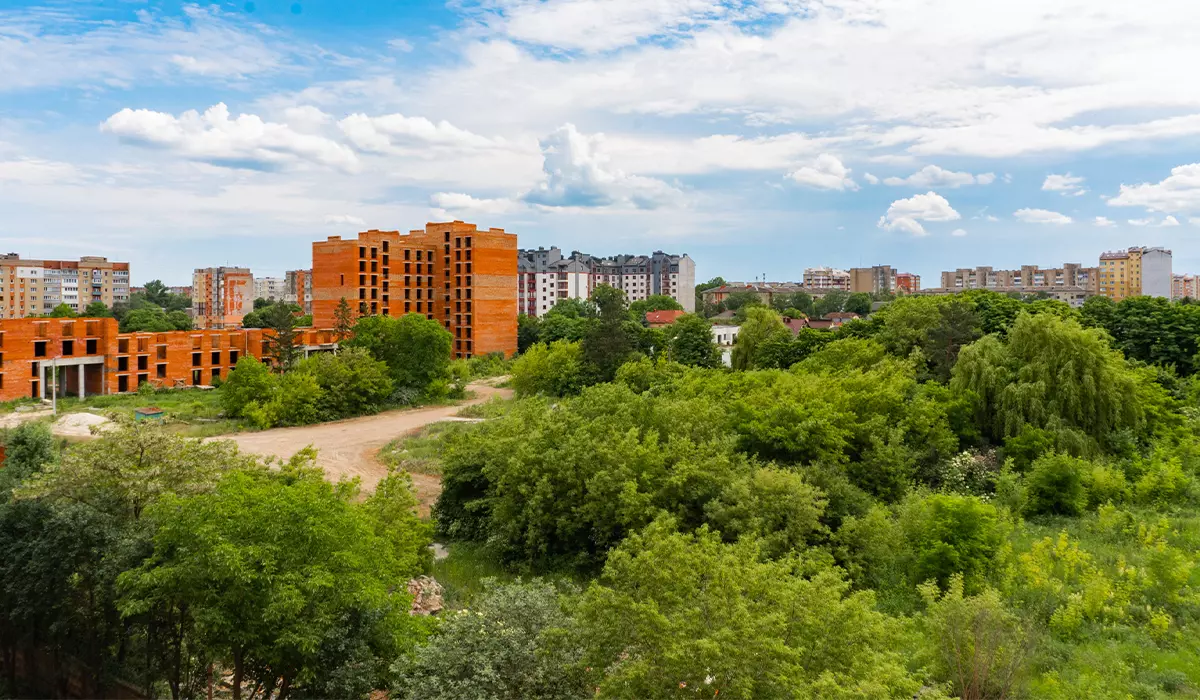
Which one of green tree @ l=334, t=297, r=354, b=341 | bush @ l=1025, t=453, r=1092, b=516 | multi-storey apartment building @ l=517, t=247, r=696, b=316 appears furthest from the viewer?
multi-storey apartment building @ l=517, t=247, r=696, b=316

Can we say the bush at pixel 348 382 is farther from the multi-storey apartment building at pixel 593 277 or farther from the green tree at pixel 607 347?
the multi-storey apartment building at pixel 593 277

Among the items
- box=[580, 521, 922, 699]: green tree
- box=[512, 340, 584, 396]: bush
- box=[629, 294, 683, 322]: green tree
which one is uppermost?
box=[629, 294, 683, 322]: green tree

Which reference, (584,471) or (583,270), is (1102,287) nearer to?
(583,270)

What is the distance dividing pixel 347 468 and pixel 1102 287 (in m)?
128

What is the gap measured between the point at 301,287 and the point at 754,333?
104300 mm

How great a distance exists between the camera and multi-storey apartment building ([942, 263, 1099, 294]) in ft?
477

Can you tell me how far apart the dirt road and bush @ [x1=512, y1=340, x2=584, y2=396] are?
3.88m

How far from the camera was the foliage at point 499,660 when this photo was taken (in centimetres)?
971

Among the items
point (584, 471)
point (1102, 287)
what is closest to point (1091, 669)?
point (584, 471)

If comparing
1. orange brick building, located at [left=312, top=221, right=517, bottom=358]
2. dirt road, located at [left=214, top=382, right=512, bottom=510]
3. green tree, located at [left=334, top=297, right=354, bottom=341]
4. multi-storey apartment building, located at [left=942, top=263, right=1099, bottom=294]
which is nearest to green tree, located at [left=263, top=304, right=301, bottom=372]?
green tree, located at [left=334, top=297, right=354, bottom=341]

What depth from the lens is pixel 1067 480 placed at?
2030 centimetres

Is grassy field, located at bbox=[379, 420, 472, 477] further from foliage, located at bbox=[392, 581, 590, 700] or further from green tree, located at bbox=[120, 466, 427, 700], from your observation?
foliage, located at bbox=[392, 581, 590, 700]

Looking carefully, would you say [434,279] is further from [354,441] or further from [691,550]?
[691,550]

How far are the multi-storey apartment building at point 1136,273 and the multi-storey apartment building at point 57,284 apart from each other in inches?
5333
